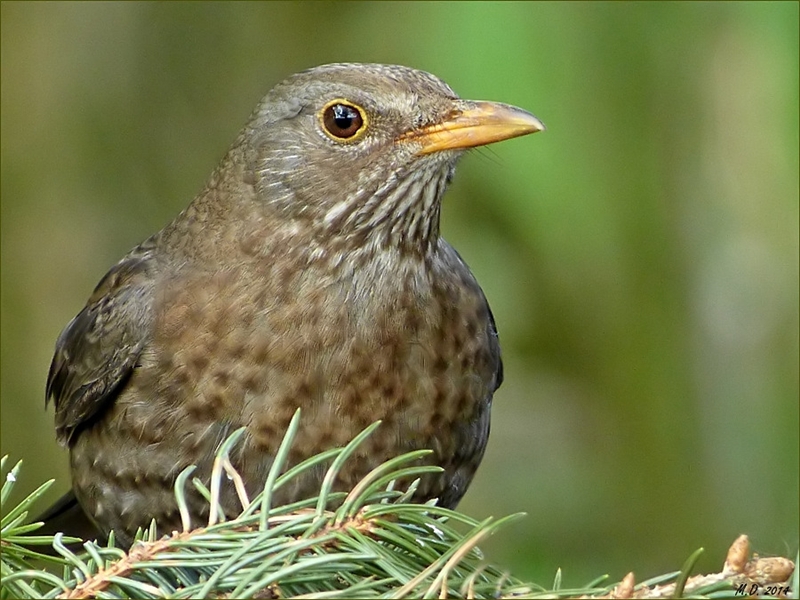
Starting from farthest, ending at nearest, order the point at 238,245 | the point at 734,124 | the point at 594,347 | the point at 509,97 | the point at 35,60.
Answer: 1. the point at 35,60
2. the point at 594,347
3. the point at 734,124
4. the point at 509,97
5. the point at 238,245

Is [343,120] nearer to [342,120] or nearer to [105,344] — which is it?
[342,120]

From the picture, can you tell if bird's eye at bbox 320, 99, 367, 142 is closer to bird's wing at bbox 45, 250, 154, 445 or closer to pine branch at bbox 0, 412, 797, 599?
bird's wing at bbox 45, 250, 154, 445

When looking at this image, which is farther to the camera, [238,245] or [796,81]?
[796,81]

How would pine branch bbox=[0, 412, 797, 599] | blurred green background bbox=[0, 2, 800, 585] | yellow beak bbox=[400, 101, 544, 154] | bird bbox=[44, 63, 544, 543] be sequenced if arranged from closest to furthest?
pine branch bbox=[0, 412, 797, 599]
yellow beak bbox=[400, 101, 544, 154]
bird bbox=[44, 63, 544, 543]
blurred green background bbox=[0, 2, 800, 585]

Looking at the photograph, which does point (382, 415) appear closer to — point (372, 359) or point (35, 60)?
point (372, 359)

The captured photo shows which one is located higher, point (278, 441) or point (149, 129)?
point (149, 129)

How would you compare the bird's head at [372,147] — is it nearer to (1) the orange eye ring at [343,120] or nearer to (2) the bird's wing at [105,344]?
(1) the orange eye ring at [343,120]

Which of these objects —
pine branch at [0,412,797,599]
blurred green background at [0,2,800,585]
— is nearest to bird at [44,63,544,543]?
blurred green background at [0,2,800,585]

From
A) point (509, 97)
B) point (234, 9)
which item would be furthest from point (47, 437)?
point (509, 97)

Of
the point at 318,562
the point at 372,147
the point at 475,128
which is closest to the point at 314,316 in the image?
the point at 372,147
